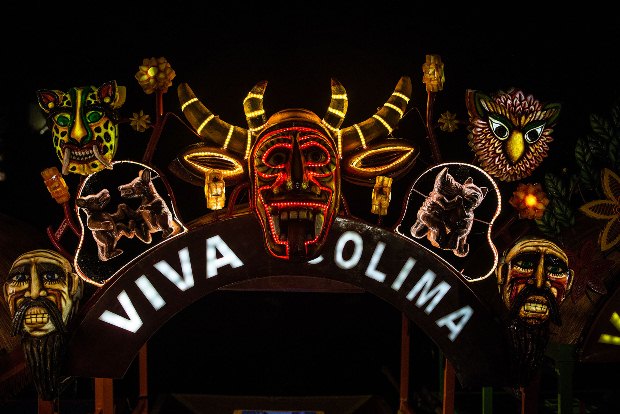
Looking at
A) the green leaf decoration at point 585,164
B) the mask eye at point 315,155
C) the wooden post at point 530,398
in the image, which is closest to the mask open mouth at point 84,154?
the mask eye at point 315,155

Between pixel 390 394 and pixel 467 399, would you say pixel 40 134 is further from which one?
pixel 467 399

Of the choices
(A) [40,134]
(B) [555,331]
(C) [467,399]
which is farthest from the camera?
(C) [467,399]

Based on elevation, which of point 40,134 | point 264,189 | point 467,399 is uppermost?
point 40,134

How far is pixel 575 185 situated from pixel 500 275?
111cm

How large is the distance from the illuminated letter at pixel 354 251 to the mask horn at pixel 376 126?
623 mm

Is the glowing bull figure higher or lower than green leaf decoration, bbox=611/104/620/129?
lower

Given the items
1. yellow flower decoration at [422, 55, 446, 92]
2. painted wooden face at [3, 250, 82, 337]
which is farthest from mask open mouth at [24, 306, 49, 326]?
yellow flower decoration at [422, 55, 446, 92]

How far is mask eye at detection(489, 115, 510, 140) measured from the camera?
20.0ft

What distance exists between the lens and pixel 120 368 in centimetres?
557

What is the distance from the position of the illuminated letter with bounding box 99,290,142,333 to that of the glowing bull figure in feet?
3.37

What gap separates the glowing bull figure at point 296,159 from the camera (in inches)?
211

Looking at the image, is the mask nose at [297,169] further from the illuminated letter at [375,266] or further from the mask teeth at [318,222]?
the illuminated letter at [375,266]

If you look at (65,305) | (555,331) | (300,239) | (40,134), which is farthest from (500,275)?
(40,134)

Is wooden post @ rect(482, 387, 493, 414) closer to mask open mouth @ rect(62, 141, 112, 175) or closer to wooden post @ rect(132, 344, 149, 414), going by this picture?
wooden post @ rect(132, 344, 149, 414)
